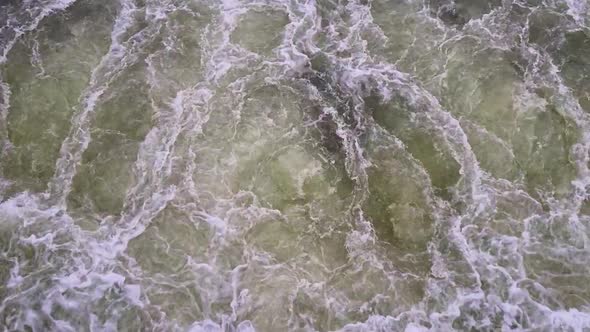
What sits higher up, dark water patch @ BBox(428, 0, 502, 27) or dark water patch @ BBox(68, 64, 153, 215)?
dark water patch @ BBox(428, 0, 502, 27)

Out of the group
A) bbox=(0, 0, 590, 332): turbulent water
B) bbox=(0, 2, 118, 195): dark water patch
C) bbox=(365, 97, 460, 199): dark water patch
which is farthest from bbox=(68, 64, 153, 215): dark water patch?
bbox=(365, 97, 460, 199): dark water patch

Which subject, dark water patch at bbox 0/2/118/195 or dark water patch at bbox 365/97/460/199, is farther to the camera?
dark water patch at bbox 0/2/118/195

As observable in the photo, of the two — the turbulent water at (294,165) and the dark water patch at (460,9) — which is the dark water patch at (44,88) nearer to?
the turbulent water at (294,165)

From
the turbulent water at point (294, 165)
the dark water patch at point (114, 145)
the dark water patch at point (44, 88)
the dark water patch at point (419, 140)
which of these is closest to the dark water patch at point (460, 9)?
the turbulent water at point (294, 165)

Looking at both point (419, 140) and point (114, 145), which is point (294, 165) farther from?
point (114, 145)

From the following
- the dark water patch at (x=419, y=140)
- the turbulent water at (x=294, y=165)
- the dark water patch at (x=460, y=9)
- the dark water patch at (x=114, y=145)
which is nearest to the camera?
the turbulent water at (x=294, y=165)

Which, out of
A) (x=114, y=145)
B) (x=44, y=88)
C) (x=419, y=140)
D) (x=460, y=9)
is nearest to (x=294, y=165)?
(x=419, y=140)

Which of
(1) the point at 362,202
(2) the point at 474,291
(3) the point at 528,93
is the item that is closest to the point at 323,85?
(1) the point at 362,202

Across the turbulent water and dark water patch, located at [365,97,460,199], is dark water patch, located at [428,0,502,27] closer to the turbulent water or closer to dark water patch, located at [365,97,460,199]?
the turbulent water
